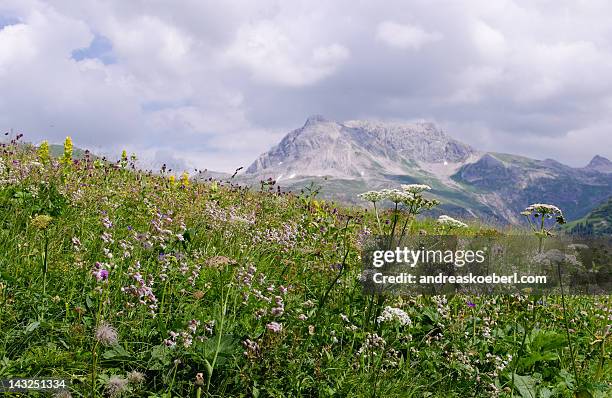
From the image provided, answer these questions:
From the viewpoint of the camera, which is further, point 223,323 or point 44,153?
point 44,153

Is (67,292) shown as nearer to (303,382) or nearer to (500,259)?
(303,382)

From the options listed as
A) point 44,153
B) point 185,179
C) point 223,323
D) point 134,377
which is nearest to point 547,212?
point 223,323

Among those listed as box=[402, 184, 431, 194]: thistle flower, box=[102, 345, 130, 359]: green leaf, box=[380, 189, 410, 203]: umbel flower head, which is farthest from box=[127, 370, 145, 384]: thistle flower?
box=[402, 184, 431, 194]: thistle flower

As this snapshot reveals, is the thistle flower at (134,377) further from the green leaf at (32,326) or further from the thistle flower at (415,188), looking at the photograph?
the thistle flower at (415,188)

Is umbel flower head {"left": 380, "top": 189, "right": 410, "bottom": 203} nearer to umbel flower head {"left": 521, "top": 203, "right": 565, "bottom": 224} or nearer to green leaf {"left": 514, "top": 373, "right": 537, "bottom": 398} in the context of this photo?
umbel flower head {"left": 521, "top": 203, "right": 565, "bottom": 224}

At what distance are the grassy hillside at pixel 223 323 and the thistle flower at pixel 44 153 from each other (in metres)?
2.92

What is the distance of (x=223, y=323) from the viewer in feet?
13.5

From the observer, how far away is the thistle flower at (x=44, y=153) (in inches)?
403

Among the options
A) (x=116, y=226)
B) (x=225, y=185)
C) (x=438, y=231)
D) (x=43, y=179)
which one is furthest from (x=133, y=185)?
(x=438, y=231)

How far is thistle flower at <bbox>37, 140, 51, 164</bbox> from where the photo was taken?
10.2 metres

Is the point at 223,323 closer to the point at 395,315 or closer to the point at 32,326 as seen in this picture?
the point at 32,326

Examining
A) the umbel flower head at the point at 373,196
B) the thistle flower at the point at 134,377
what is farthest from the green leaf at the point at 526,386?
the thistle flower at the point at 134,377

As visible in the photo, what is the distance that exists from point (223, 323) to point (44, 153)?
8.72 metres

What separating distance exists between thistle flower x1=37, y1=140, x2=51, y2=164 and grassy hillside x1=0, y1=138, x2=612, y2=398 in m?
2.92
